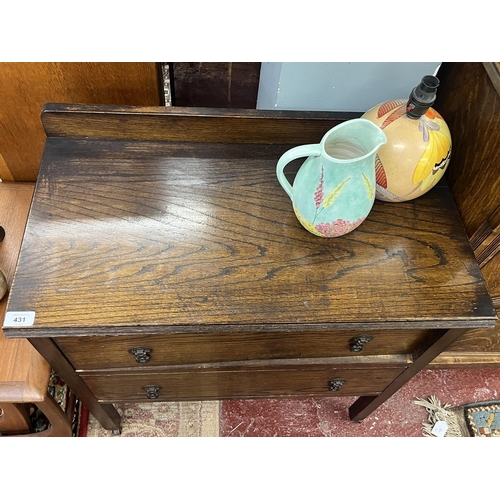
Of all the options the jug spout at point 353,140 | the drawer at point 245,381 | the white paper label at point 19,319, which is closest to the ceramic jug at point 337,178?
the jug spout at point 353,140

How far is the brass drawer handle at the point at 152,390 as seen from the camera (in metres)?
1.00

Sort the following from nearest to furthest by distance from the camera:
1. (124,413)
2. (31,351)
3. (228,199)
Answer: (228,199) → (31,351) → (124,413)


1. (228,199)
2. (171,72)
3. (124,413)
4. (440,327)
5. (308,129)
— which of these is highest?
(171,72)

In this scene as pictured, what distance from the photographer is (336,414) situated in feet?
4.46

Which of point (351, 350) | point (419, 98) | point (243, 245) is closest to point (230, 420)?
point (351, 350)

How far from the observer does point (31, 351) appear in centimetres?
94

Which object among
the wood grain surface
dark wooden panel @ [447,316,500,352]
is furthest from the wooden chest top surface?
dark wooden panel @ [447,316,500,352]

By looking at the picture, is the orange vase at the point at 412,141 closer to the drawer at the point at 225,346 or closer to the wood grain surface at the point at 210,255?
the wood grain surface at the point at 210,255

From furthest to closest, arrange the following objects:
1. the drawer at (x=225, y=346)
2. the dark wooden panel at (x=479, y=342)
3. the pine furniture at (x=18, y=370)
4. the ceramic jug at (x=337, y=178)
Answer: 1. the dark wooden panel at (x=479, y=342)
2. the pine furniture at (x=18, y=370)
3. the drawer at (x=225, y=346)
4. the ceramic jug at (x=337, y=178)

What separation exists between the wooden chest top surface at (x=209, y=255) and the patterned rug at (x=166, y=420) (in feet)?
2.29

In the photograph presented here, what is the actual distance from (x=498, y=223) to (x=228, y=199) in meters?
0.46

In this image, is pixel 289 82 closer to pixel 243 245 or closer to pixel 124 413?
pixel 243 245

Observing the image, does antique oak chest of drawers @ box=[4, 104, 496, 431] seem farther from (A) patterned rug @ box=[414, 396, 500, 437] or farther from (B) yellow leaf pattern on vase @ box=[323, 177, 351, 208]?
(A) patterned rug @ box=[414, 396, 500, 437]

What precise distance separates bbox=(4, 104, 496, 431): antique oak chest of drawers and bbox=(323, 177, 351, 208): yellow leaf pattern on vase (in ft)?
0.33
